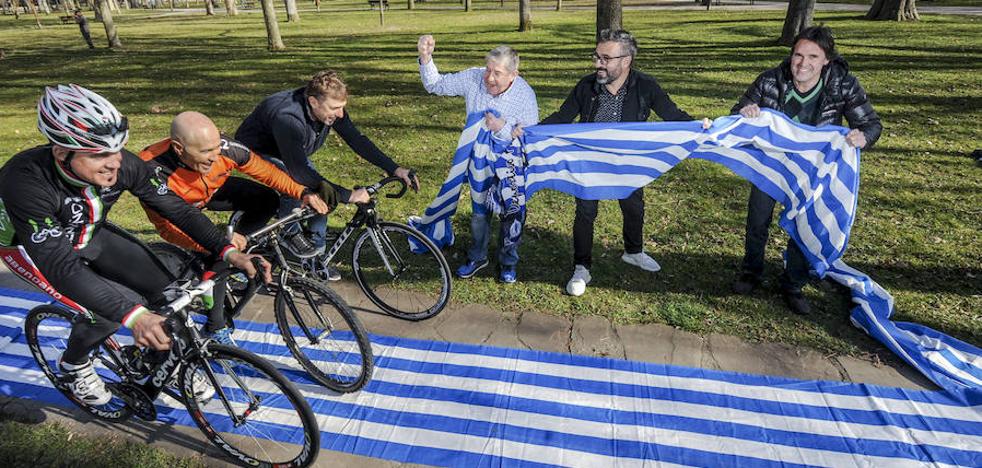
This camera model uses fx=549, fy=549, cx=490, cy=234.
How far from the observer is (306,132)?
187 inches

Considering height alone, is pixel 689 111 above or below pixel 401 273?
above

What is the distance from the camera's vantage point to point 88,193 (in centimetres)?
341

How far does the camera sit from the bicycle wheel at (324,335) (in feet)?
13.2

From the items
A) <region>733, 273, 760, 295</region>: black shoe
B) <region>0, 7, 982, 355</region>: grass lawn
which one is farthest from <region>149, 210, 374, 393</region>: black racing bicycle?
<region>733, 273, 760, 295</region>: black shoe

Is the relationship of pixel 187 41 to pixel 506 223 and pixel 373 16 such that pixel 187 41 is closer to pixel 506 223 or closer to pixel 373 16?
pixel 373 16

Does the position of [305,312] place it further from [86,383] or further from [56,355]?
[56,355]

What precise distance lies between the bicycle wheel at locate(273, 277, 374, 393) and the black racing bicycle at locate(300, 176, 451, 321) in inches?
30.9

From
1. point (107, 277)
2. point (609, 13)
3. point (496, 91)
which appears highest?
point (609, 13)

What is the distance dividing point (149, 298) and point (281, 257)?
3.29 ft

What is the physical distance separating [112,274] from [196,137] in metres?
1.16

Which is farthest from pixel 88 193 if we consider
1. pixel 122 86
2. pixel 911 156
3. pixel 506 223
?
pixel 122 86

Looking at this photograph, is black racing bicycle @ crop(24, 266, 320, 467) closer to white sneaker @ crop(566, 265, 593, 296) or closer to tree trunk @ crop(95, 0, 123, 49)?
white sneaker @ crop(566, 265, 593, 296)

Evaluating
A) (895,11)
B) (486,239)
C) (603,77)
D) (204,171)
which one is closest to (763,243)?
(603,77)

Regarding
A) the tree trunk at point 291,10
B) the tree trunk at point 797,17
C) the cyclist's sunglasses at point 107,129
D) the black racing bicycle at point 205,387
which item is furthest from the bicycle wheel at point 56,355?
the tree trunk at point 291,10
